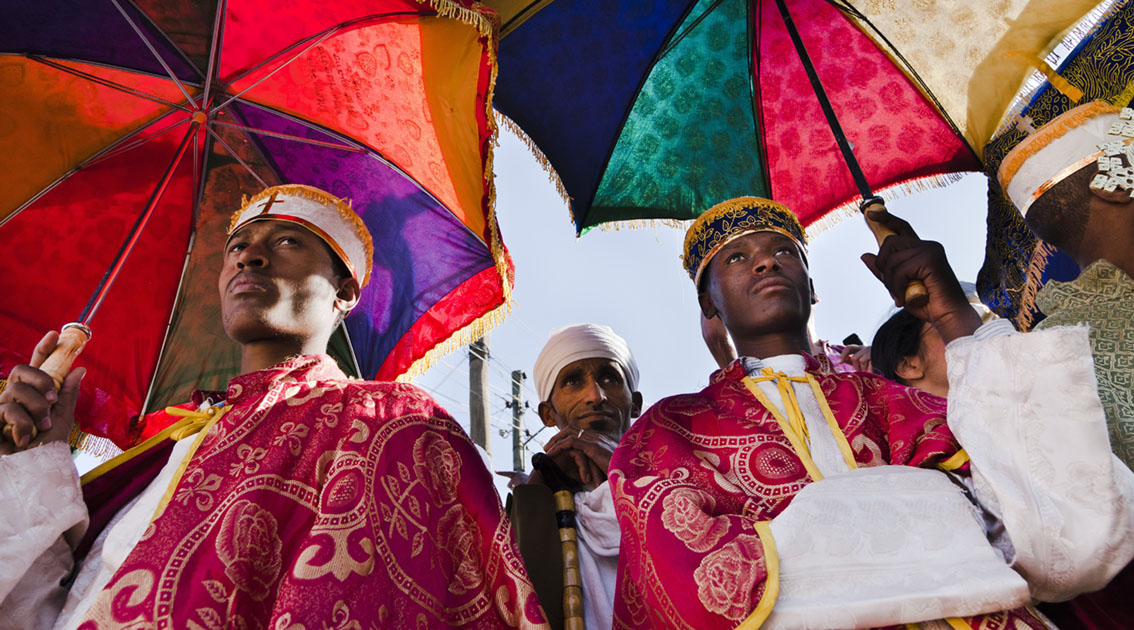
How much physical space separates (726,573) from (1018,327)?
7.23ft

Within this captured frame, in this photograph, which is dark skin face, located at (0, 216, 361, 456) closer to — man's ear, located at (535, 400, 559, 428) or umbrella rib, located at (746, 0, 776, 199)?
man's ear, located at (535, 400, 559, 428)

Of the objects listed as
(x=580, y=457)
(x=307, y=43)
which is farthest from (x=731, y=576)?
(x=307, y=43)

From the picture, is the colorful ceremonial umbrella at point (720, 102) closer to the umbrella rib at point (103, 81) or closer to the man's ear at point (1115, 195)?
the man's ear at point (1115, 195)

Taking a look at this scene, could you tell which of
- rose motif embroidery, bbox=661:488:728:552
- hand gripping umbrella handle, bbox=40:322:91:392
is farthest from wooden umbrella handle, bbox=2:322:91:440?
rose motif embroidery, bbox=661:488:728:552

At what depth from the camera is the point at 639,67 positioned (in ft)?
14.3

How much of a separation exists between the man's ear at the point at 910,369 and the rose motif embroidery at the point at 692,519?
5.95 ft

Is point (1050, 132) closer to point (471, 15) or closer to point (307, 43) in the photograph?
point (471, 15)

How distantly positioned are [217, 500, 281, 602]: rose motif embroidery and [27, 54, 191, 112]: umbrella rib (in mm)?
2470

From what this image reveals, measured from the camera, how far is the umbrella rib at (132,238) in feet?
13.2

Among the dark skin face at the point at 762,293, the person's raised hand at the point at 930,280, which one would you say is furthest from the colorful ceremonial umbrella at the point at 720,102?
the person's raised hand at the point at 930,280

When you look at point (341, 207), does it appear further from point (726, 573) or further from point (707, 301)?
point (726, 573)

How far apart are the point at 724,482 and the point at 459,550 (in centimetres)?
78

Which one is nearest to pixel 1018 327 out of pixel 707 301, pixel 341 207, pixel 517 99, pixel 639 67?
pixel 707 301

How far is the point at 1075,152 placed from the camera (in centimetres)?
313
